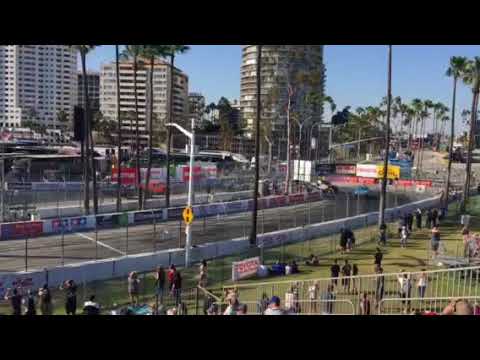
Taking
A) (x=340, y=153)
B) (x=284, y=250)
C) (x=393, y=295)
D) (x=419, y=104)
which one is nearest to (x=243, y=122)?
(x=340, y=153)

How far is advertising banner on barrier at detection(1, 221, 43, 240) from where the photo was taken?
23.6m

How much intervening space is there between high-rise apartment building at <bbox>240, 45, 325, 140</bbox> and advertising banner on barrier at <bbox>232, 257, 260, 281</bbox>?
98.6 meters

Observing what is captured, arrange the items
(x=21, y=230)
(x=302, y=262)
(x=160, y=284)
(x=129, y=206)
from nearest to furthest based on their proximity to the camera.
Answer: (x=160, y=284)
(x=302, y=262)
(x=21, y=230)
(x=129, y=206)

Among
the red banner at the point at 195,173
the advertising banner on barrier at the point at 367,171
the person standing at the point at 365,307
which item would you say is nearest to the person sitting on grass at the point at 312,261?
the person standing at the point at 365,307

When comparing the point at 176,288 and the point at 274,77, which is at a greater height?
the point at 274,77

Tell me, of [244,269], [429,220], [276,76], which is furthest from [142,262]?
[276,76]

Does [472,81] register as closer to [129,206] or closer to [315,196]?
[315,196]

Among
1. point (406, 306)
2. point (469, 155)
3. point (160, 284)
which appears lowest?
point (160, 284)

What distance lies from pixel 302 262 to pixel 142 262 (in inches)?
251

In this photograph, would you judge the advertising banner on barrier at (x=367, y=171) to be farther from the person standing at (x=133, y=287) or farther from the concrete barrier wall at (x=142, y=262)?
the person standing at (x=133, y=287)

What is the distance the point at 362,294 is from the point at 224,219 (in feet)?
64.2

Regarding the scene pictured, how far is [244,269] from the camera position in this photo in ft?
59.5
